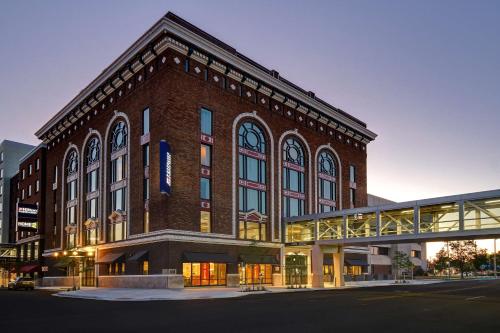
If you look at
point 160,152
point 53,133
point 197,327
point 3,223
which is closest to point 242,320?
point 197,327

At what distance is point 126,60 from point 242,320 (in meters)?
40.2

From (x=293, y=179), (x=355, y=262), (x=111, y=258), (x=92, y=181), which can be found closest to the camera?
(x=111, y=258)

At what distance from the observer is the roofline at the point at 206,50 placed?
46925 millimetres

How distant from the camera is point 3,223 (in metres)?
104

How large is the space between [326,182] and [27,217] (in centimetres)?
4607

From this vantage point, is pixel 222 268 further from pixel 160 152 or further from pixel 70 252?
pixel 70 252

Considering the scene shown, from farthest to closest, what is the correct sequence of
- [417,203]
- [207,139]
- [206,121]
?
[206,121] → [207,139] → [417,203]

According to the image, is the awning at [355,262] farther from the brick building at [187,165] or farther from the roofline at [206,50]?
the roofline at [206,50]

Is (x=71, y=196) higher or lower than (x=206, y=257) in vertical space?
higher

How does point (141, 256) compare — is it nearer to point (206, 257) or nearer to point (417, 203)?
point (206, 257)

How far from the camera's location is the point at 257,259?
2096 inches

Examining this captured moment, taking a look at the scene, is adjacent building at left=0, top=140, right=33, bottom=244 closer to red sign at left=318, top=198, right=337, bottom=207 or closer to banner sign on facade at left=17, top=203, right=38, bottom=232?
banner sign on facade at left=17, top=203, right=38, bottom=232

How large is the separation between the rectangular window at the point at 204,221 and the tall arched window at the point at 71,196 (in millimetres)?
21787

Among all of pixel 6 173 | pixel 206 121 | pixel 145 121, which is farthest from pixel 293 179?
pixel 6 173
